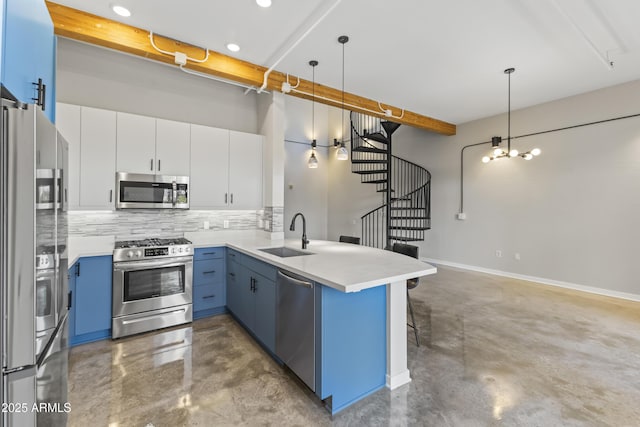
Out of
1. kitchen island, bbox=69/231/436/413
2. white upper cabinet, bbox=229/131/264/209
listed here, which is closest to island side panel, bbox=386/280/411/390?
kitchen island, bbox=69/231/436/413

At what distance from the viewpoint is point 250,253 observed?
2807mm

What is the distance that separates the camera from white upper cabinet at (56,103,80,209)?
2.99 meters

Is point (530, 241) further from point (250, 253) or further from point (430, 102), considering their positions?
point (250, 253)

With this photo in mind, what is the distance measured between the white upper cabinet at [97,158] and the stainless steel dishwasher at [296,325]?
2.39 metres

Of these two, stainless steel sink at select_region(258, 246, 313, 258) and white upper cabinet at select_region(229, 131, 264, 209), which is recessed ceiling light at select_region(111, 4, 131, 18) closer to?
white upper cabinet at select_region(229, 131, 264, 209)

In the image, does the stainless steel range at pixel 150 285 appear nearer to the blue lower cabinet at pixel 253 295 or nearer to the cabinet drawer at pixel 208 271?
the cabinet drawer at pixel 208 271

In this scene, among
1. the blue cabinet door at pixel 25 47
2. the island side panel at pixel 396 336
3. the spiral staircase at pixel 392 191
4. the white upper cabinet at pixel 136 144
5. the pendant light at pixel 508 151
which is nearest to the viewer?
the blue cabinet door at pixel 25 47

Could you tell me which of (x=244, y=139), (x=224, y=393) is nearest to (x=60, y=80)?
(x=244, y=139)

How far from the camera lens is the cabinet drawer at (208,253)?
3.33 metres

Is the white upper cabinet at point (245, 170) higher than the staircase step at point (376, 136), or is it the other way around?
the staircase step at point (376, 136)

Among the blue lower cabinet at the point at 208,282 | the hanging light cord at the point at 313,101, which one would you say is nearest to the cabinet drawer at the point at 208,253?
the blue lower cabinet at the point at 208,282

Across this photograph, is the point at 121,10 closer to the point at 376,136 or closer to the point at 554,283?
the point at 376,136

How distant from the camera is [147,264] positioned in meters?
2.99

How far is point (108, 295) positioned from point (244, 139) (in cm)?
246
